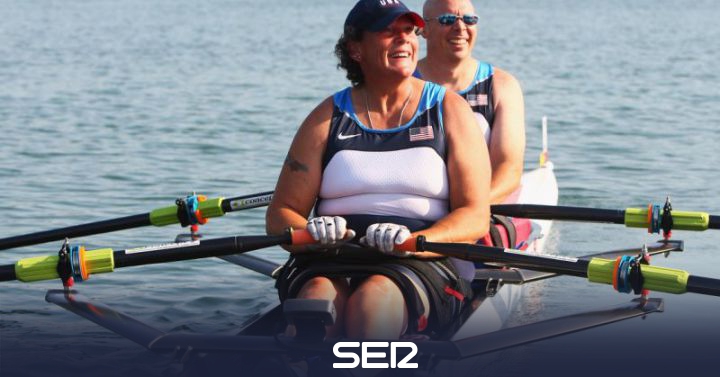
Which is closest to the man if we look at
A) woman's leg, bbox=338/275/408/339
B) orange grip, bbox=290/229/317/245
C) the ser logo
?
orange grip, bbox=290/229/317/245

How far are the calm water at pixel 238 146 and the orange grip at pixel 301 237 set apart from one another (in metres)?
1.03

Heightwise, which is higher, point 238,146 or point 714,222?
point 238,146

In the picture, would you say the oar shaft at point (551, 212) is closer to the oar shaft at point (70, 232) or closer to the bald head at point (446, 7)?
the bald head at point (446, 7)

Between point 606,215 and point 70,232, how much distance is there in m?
3.11

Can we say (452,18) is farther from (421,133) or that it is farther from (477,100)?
(421,133)

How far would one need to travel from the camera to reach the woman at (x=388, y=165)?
5.14 metres

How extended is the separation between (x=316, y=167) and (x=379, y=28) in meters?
0.69

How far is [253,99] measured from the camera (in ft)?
60.7

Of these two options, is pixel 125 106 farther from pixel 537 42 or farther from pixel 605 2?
pixel 605 2

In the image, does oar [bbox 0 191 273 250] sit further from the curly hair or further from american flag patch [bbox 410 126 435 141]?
american flag patch [bbox 410 126 435 141]

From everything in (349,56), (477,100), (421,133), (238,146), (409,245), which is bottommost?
(409,245)

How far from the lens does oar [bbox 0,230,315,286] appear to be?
543 centimetres

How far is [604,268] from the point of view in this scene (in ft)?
17.0

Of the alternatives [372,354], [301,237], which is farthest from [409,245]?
[372,354]
